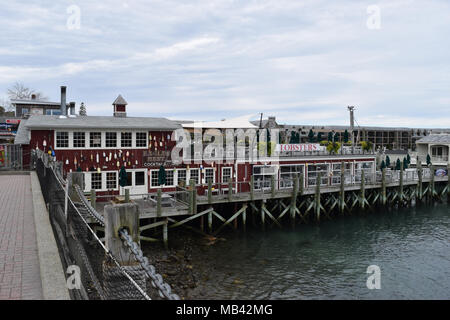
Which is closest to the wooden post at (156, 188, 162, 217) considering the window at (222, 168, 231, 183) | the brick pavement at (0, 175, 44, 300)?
the brick pavement at (0, 175, 44, 300)

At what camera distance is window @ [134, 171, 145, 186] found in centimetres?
3000

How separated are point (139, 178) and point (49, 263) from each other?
22780 mm

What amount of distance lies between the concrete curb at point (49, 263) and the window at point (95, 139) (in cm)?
1736

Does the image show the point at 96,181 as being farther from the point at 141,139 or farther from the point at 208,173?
the point at 208,173

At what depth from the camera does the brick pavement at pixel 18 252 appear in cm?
681

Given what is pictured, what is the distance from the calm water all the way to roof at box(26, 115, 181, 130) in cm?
1094

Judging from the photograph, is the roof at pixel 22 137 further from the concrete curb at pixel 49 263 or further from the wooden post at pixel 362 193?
the wooden post at pixel 362 193

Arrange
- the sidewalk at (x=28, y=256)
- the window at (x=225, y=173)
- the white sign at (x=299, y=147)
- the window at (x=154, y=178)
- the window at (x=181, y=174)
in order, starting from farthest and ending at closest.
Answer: the white sign at (x=299, y=147)
the window at (x=225, y=173)
the window at (x=181, y=174)
the window at (x=154, y=178)
the sidewalk at (x=28, y=256)

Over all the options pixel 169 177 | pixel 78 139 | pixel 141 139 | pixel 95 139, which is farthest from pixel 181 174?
pixel 78 139

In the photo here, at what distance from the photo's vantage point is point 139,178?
30172 mm

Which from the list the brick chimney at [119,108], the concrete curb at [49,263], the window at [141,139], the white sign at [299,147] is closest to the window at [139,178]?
the window at [141,139]

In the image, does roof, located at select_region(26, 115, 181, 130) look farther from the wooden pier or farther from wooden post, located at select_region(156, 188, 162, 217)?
wooden post, located at select_region(156, 188, 162, 217)
